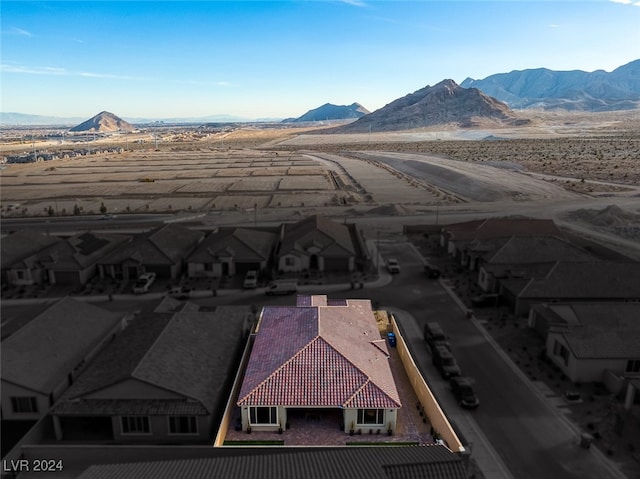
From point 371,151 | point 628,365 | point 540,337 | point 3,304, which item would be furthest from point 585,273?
point 371,151

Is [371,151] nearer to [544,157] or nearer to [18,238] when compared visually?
[544,157]

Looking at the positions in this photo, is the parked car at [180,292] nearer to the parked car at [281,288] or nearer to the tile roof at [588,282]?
the parked car at [281,288]

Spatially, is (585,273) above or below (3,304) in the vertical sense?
above

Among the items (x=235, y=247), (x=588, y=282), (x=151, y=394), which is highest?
(x=235, y=247)

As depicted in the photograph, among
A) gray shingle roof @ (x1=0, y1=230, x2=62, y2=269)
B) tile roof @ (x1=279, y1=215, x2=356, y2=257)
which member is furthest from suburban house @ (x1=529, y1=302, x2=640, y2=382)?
gray shingle roof @ (x1=0, y1=230, x2=62, y2=269)

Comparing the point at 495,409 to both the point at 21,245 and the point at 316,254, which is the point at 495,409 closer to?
the point at 316,254

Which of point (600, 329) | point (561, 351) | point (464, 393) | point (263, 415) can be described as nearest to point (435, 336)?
point (464, 393)
